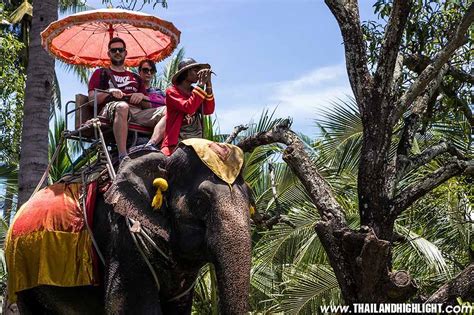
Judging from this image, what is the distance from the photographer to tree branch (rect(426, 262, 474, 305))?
28.1 ft

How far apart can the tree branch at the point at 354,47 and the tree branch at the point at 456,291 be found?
1822mm

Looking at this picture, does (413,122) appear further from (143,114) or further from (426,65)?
(143,114)

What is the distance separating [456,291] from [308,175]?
1709mm

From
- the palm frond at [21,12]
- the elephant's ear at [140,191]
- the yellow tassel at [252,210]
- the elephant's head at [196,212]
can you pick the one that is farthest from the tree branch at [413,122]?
the palm frond at [21,12]

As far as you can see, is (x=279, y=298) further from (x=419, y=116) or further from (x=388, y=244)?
(x=388, y=244)

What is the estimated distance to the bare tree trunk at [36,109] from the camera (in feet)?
40.5

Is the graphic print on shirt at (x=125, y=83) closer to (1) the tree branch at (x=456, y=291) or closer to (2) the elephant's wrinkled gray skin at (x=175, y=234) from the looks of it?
(2) the elephant's wrinkled gray skin at (x=175, y=234)

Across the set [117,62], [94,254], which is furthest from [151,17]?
[94,254]

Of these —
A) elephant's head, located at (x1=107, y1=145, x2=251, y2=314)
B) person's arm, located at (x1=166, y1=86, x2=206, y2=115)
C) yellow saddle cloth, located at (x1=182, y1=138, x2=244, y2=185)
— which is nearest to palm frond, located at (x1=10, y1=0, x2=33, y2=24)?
person's arm, located at (x1=166, y1=86, x2=206, y2=115)

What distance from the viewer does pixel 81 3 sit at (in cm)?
2431

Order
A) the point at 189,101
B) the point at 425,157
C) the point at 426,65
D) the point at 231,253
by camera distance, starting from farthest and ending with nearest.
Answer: the point at 426,65, the point at 425,157, the point at 189,101, the point at 231,253

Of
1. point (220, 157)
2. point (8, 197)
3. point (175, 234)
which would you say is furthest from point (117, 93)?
point (8, 197)

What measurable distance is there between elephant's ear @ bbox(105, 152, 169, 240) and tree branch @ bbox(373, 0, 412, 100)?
2.39 meters

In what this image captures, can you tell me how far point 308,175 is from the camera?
916cm
